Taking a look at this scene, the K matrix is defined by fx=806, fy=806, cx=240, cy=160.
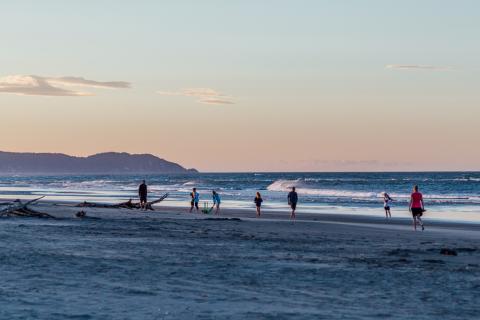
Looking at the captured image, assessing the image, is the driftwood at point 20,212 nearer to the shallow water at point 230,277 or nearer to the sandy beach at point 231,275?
the sandy beach at point 231,275

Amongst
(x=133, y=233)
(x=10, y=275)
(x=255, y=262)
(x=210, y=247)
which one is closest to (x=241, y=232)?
(x=133, y=233)

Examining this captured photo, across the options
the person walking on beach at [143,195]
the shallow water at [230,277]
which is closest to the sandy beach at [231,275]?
the shallow water at [230,277]

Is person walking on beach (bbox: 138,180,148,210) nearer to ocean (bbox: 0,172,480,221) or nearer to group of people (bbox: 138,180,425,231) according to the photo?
group of people (bbox: 138,180,425,231)

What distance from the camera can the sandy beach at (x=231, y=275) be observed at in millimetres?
10633

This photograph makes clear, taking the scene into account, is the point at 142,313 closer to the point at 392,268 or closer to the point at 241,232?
the point at 392,268

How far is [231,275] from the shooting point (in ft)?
45.2

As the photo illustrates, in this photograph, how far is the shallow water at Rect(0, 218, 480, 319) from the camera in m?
10.6

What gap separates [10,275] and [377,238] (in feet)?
41.6

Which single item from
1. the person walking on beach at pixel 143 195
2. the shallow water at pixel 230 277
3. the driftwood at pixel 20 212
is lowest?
the shallow water at pixel 230 277

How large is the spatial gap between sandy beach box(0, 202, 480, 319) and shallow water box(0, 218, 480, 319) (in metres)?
0.02

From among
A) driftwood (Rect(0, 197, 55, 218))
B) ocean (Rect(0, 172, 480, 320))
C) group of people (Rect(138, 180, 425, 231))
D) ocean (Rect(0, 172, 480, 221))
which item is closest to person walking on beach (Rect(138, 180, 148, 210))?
group of people (Rect(138, 180, 425, 231))

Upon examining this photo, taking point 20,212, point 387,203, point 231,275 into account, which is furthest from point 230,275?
point 387,203

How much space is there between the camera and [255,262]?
15.7m

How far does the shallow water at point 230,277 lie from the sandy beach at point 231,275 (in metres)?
0.02
